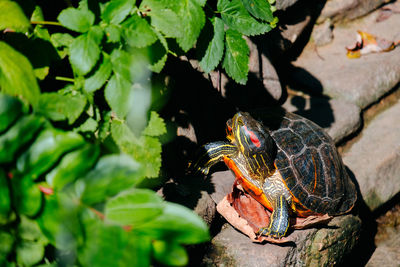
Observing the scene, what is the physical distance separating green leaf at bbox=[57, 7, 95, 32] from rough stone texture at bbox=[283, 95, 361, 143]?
239 cm

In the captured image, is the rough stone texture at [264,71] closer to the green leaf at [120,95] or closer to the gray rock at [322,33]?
the gray rock at [322,33]

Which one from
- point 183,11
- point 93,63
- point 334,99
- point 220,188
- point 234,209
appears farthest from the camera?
point 334,99

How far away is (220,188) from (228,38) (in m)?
1.16

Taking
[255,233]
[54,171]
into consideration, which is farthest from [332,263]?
[54,171]

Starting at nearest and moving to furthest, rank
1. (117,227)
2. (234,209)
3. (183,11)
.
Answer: (117,227), (183,11), (234,209)

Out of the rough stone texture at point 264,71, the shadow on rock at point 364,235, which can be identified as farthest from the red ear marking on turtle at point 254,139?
the shadow on rock at point 364,235

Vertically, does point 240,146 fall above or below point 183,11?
below

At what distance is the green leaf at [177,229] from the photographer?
2.44 ft

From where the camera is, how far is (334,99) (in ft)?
11.2

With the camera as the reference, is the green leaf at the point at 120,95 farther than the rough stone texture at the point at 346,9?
No

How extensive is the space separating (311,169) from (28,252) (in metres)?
1.82

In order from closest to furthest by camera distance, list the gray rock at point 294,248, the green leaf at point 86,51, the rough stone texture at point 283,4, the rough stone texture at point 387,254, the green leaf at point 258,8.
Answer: the green leaf at point 86,51
the green leaf at point 258,8
the gray rock at point 294,248
the rough stone texture at point 387,254
the rough stone texture at point 283,4

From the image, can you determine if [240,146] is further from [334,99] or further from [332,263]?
[334,99]

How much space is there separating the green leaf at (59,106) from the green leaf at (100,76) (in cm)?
8
